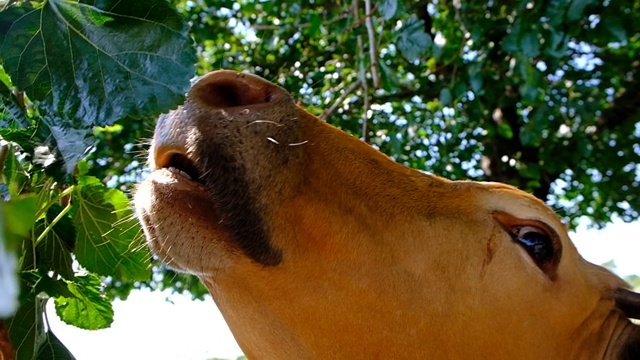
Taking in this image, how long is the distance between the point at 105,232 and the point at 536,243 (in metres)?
1.25

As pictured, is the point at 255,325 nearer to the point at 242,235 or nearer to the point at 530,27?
the point at 242,235

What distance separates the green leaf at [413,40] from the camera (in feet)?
13.6

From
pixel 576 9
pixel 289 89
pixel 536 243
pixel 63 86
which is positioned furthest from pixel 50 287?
pixel 576 9

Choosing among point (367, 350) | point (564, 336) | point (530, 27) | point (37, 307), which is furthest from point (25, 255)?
point (530, 27)

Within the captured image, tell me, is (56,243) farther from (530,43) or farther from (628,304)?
(530,43)

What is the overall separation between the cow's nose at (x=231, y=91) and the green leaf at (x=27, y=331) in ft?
1.91

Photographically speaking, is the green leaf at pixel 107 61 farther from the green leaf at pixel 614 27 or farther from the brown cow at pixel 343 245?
the green leaf at pixel 614 27

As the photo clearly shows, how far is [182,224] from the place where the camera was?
157 cm

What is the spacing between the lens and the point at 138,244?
1829 millimetres

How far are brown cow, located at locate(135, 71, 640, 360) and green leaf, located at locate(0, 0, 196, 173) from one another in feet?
1.60

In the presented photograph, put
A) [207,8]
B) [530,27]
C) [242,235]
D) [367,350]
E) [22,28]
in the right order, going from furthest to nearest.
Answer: [207,8] → [530,27] → [367,350] → [242,235] → [22,28]

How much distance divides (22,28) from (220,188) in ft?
2.09

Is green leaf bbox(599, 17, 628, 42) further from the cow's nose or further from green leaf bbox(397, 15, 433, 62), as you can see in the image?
the cow's nose

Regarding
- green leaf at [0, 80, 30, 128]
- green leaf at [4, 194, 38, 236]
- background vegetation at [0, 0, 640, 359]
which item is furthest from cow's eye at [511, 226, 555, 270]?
green leaf at [4, 194, 38, 236]
